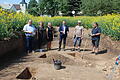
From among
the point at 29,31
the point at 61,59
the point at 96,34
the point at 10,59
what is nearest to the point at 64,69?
the point at 61,59

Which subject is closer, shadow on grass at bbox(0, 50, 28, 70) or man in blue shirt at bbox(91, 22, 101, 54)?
shadow on grass at bbox(0, 50, 28, 70)

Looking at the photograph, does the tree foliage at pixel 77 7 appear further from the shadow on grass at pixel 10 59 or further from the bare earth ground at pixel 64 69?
the shadow on grass at pixel 10 59

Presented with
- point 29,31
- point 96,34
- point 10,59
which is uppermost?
point 29,31

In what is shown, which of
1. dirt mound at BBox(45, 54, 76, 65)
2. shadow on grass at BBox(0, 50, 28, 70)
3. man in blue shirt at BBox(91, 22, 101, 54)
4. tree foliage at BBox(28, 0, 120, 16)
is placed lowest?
dirt mound at BBox(45, 54, 76, 65)

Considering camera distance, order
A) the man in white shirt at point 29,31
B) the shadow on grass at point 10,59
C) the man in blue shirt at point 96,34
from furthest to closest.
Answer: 1. the man in blue shirt at point 96,34
2. the man in white shirt at point 29,31
3. the shadow on grass at point 10,59

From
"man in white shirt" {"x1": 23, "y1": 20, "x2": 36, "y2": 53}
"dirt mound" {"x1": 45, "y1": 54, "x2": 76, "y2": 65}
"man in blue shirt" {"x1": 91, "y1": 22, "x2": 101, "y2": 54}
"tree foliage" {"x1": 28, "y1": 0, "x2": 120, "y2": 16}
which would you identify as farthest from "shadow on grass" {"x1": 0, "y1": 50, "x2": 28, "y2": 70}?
"tree foliage" {"x1": 28, "y1": 0, "x2": 120, "y2": 16}

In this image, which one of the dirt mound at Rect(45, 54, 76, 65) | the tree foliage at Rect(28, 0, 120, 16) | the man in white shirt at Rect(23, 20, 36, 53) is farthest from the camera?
the tree foliage at Rect(28, 0, 120, 16)

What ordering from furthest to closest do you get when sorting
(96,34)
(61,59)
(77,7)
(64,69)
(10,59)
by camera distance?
(77,7) < (96,34) < (61,59) < (10,59) < (64,69)

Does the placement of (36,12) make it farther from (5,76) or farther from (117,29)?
(5,76)

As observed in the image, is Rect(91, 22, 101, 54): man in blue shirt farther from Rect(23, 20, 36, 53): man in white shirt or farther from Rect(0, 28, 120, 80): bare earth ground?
Rect(23, 20, 36, 53): man in white shirt

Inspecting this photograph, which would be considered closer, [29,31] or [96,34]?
[29,31]

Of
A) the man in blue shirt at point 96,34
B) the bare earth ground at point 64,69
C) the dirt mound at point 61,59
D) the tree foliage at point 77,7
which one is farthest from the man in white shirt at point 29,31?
the tree foliage at point 77,7

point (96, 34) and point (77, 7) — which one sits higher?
point (77, 7)

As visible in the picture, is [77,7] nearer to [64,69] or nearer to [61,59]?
[61,59]
